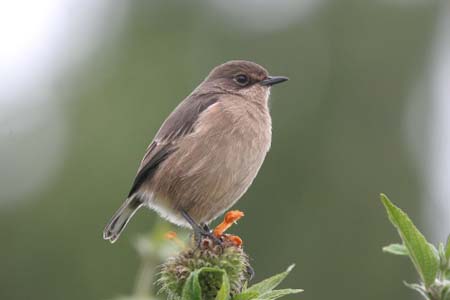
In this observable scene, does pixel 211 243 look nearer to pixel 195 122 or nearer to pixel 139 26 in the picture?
pixel 195 122

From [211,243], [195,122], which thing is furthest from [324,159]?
[211,243]

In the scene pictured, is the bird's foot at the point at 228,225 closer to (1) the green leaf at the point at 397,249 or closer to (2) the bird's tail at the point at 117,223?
(1) the green leaf at the point at 397,249

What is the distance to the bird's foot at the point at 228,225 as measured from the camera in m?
4.24

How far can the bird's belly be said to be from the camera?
19.8 feet

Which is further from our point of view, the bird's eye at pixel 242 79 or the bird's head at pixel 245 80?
the bird's eye at pixel 242 79

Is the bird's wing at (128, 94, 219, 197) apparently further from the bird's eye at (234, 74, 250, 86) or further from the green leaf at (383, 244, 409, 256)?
the green leaf at (383, 244, 409, 256)

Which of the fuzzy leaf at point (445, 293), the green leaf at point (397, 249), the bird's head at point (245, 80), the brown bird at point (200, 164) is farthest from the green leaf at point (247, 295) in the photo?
the bird's head at point (245, 80)

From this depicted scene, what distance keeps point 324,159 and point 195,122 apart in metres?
11.3

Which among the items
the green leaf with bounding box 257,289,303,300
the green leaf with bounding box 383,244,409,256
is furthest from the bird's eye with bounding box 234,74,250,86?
the green leaf with bounding box 383,244,409,256

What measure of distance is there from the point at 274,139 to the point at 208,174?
10473mm

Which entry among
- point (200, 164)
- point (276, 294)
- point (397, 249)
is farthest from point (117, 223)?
point (397, 249)

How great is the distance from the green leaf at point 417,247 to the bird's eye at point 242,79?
4564 millimetres

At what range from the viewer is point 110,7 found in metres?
20.6

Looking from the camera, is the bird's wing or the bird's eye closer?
the bird's wing
